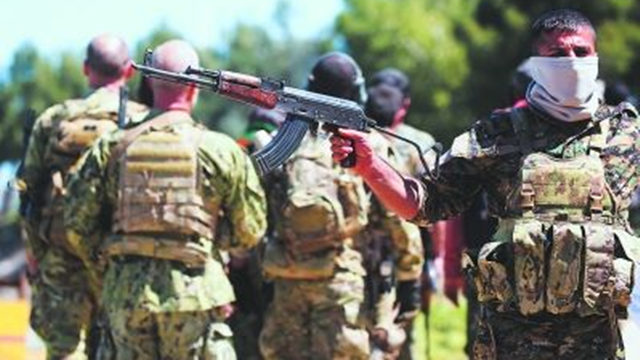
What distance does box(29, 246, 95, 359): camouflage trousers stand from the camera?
28.6 ft

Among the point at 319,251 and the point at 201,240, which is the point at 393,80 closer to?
the point at 319,251

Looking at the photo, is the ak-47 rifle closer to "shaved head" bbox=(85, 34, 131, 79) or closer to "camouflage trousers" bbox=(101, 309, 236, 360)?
"camouflage trousers" bbox=(101, 309, 236, 360)

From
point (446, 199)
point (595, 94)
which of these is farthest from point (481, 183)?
point (595, 94)

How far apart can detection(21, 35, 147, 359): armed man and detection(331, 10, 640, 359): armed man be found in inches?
124

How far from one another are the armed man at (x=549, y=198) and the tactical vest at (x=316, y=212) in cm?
247

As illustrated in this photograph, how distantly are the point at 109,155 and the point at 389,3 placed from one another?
54.3m

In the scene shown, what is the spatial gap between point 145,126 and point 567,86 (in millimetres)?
2535

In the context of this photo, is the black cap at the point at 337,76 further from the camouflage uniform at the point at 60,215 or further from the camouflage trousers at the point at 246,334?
the camouflage trousers at the point at 246,334

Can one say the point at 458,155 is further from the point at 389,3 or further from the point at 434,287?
the point at 389,3

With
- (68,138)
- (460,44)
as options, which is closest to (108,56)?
(68,138)

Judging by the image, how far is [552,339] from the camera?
5668 millimetres

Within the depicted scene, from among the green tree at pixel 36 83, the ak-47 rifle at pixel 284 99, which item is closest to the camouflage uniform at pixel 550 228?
the ak-47 rifle at pixel 284 99

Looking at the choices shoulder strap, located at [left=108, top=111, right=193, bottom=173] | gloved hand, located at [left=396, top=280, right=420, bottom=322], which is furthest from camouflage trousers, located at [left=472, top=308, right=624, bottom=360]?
gloved hand, located at [left=396, top=280, right=420, bottom=322]

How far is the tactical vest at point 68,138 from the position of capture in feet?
28.7
